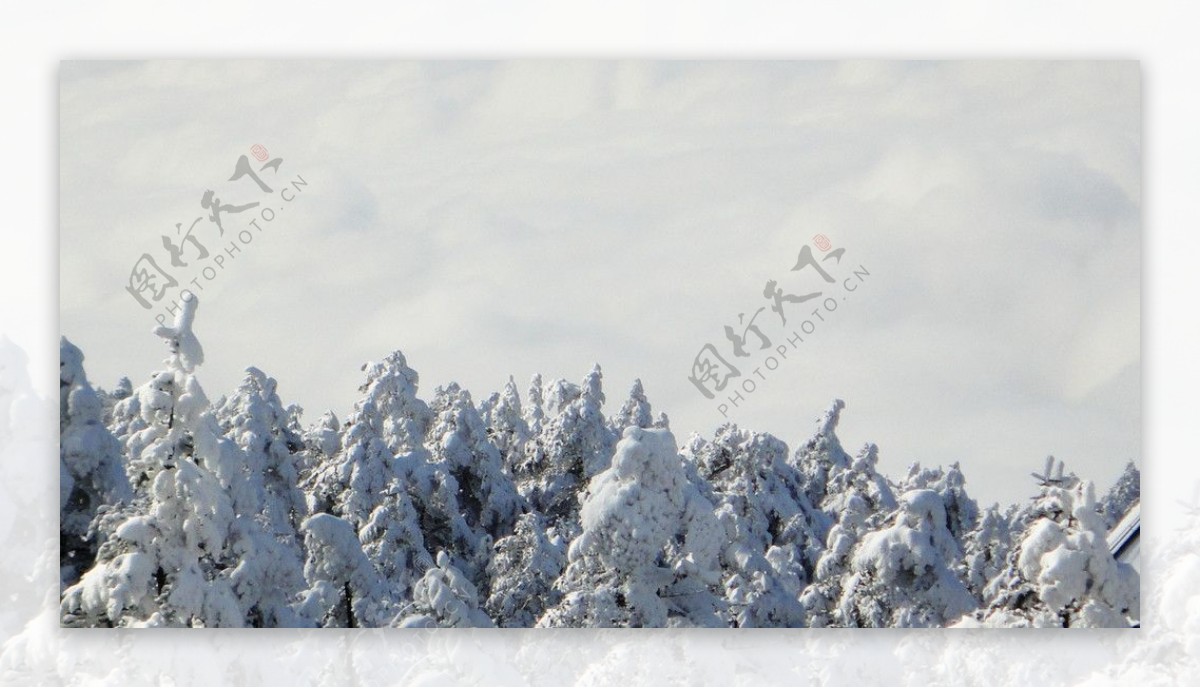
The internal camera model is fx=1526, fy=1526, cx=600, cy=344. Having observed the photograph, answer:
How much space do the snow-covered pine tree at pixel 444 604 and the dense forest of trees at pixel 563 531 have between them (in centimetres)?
1

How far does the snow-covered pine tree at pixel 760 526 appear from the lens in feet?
30.8

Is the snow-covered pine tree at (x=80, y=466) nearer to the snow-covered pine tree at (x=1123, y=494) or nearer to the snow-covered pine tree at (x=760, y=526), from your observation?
the snow-covered pine tree at (x=760, y=526)

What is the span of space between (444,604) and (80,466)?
7.69 feet

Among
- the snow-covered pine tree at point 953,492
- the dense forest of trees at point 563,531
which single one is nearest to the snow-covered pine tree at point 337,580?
the dense forest of trees at point 563,531

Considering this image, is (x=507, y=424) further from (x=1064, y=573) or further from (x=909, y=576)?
(x=1064, y=573)

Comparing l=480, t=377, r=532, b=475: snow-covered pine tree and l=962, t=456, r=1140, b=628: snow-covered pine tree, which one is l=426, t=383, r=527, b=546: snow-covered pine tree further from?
l=962, t=456, r=1140, b=628: snow-covered pine tree

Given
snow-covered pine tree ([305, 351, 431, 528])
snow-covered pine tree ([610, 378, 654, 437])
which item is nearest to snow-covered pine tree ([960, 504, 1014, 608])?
snow-covered pine tree ([610, 378, 654, 437])

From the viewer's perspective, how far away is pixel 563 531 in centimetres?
970

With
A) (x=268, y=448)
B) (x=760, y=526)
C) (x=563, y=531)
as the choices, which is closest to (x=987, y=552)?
(x=760, y=526)

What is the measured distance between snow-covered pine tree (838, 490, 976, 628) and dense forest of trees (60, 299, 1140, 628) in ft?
0.04

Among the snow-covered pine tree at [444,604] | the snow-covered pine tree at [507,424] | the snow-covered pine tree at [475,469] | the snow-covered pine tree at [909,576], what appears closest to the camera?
the snow-covered pine tree at [909,576]

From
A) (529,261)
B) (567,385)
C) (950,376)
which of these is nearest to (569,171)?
(529,261)

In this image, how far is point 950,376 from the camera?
924 centimetres

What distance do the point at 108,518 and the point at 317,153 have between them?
8.38ft
